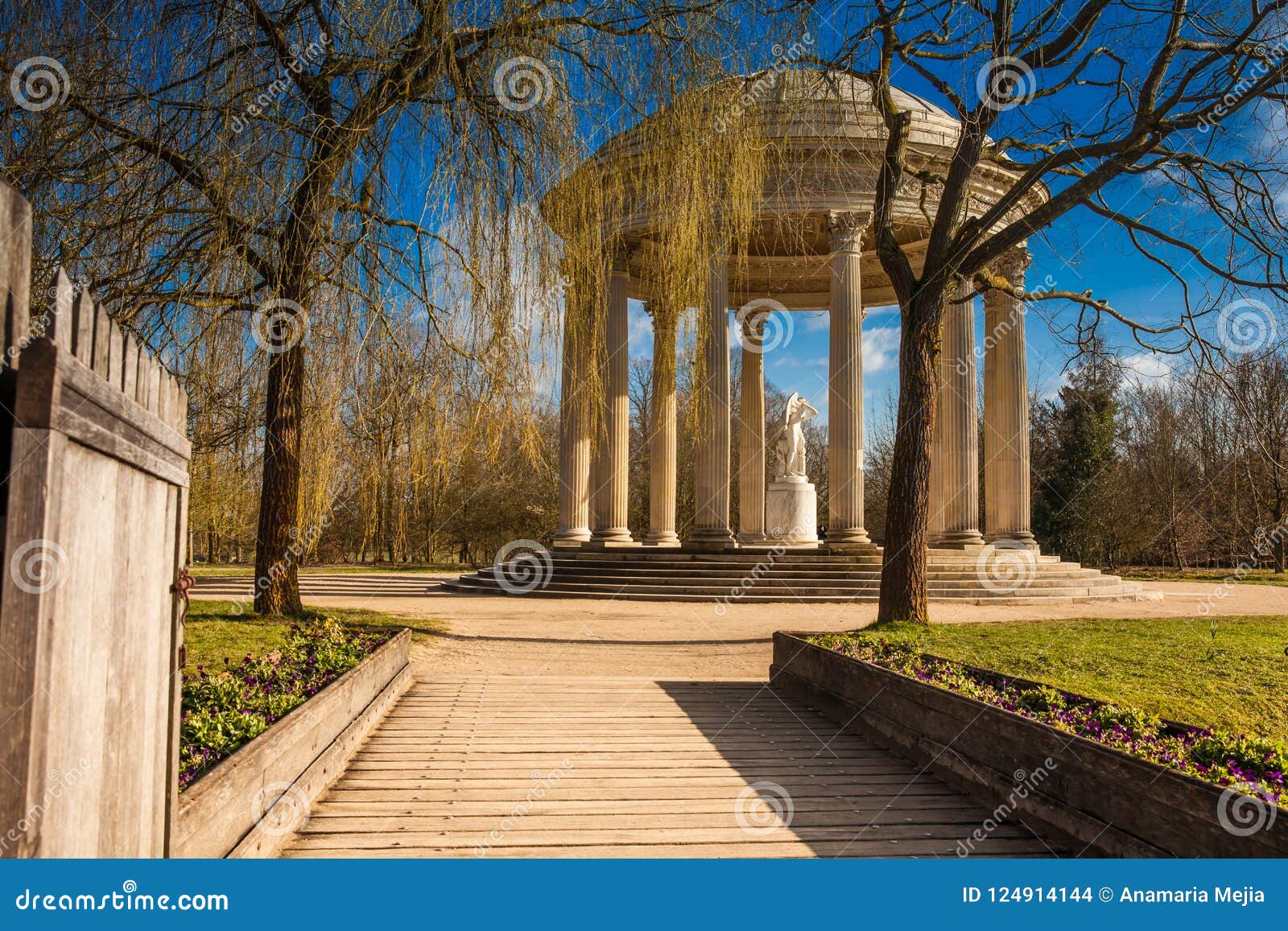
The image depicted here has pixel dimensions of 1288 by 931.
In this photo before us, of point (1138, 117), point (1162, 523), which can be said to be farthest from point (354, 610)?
point (1162, 523)

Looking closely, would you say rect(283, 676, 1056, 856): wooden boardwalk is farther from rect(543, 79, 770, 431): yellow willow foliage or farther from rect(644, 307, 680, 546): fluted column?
rect(644, 307, 680, 546): fluted column

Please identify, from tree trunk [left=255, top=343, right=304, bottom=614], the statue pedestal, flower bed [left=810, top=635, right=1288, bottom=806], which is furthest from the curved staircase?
flower bed [left=810, top=635, right=1288, bottom=806]

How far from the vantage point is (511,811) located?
645 centimetres

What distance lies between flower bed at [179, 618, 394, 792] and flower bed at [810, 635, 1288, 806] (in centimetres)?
525

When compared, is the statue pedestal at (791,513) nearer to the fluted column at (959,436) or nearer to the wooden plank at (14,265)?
the fluted column at (959,436)

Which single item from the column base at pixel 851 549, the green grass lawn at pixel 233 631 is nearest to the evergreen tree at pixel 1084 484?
the column base at pixel 851 549

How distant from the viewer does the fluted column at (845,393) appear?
104ft

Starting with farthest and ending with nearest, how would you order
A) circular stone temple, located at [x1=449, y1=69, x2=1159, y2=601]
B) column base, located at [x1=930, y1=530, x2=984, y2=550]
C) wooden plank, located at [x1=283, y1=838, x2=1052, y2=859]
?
column base, located at [x1=930, y1=530, x2=984, y2=550] < circular stone temple, located at [x1=449, y1=69, x2=1159, y2=601] < wooden plank, located at [x1=283, y1=838, x2=1052, y2=859]

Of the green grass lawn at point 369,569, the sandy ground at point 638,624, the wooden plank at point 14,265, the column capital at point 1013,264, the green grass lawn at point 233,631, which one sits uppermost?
the column capital at point 1013,264

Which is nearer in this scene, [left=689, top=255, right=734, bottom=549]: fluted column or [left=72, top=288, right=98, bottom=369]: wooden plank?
[left=72, top=288, right=98, bottom=369]: wooden plank

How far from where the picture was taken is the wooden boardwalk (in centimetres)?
584

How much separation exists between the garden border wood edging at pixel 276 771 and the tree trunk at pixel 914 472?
30.6 feet

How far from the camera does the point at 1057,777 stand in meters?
5.98

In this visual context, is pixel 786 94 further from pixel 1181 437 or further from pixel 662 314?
pixel 1181 437
